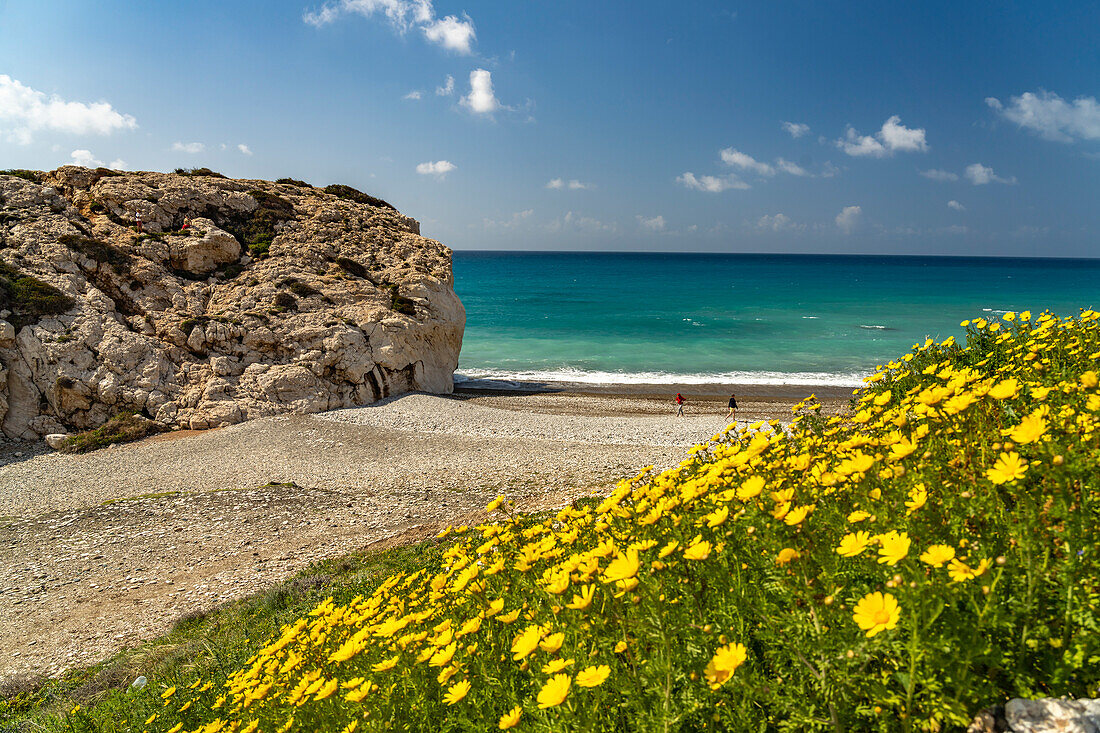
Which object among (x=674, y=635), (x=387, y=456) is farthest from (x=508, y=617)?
(x=387, y=456)

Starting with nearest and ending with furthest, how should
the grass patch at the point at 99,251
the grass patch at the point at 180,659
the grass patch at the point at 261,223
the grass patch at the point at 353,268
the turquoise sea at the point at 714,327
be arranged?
the grass patch at the point at 180,659, the grass patch at the point at 99,251, the grass patch at the point at 261,223, the grass patch at the point at 353,268, the turquoise sea at the point at 714,327

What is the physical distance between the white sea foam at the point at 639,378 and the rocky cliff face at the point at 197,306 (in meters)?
4.34

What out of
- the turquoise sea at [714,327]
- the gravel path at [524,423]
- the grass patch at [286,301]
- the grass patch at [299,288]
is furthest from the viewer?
Answer: the turquoise sea at [714,327]

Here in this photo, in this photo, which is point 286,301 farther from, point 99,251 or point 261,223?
point 99,251

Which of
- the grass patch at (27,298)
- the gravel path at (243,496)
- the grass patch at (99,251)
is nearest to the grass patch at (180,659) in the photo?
the gravel path at (243,496)

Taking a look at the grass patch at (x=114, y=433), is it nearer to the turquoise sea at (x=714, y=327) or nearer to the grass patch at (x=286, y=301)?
the grass patch at (x=286, y=301)

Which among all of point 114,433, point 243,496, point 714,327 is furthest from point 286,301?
point 714,327

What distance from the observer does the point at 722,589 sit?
96.5 inches

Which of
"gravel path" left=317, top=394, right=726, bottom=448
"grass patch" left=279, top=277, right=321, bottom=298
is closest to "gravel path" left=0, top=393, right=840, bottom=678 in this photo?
"gravel path" left=317, top=394, right=726, bottom=448

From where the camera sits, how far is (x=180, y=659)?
6.81 m

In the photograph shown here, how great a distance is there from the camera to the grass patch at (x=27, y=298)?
21344 mm

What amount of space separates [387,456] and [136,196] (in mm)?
20821

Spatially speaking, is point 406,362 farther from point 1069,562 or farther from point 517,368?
point 1069,562

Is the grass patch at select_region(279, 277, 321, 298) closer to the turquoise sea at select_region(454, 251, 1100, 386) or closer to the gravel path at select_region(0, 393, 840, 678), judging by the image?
the gravel path at select_region(0, 393, 840, 678)
